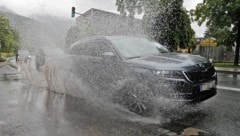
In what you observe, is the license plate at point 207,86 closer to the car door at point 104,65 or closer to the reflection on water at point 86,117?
the reflection on water at point 86,117

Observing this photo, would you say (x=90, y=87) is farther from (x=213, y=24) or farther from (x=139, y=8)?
(x=139, y=8)

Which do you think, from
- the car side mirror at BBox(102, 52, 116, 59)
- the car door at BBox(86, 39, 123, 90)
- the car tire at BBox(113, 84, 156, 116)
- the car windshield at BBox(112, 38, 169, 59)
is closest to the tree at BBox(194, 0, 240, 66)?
the car windshield at BBox(112, 38, 169, 59)

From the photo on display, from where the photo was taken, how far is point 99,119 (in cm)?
648

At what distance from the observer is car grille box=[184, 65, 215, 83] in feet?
20.9

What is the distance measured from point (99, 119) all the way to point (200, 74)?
6.65 feet

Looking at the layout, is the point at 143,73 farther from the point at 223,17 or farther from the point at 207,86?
the point at 223,17

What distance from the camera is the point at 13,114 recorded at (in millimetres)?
6855

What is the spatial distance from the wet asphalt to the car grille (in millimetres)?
708

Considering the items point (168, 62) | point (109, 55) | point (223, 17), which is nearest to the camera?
point (168, 62)

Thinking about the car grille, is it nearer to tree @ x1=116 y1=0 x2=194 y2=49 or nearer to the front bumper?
the front bumper

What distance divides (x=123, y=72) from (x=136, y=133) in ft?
6.02

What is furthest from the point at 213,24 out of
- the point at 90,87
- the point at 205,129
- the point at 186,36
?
the point at 205,129

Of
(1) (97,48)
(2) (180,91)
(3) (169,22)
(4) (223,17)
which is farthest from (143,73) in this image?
(3) (169,22)

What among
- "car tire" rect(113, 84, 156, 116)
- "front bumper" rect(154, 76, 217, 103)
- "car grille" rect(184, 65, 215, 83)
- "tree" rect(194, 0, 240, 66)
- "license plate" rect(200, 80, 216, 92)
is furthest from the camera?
"tree" rect(194, 0, 240, 66)
